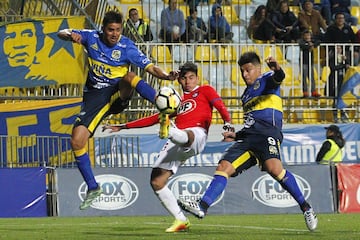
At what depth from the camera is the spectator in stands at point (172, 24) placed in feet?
92.8

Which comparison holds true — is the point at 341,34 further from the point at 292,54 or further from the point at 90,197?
the point at 90,197

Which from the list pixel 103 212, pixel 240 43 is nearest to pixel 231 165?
pixel 103 212

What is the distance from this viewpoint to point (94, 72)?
15406 mm

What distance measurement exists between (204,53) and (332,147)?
458 cm

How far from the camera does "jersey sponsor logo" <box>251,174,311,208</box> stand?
73.9 feet

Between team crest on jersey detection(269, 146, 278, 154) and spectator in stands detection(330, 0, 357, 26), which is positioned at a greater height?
spectator in stands detection(330, 0, 357, 26)

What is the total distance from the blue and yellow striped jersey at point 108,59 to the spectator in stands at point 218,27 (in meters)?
13.5

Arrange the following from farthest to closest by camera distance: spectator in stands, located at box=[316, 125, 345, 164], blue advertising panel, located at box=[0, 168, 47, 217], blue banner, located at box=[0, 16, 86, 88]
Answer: spectator in stands, located at box=[316, 125, 345, 164] < blue banner, located at box=[0, 16, 86, 88] < blue advertising panel, located at box=[0, 168, 47, 217]

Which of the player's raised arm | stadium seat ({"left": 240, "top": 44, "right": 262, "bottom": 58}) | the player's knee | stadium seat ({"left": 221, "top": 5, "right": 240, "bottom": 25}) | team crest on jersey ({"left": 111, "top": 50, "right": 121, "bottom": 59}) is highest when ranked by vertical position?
stadium seat ({"left": 221, "top": 5, "right": 240, "bottom": 25})

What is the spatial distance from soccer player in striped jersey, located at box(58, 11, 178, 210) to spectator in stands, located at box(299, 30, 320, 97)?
12.8m

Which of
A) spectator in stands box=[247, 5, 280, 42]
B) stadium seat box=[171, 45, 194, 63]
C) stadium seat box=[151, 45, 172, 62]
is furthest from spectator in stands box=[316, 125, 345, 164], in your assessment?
stadium seat box=[151, 45, 172, 62]

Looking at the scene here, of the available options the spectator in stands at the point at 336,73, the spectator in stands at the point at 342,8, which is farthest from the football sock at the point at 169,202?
the spectator in stands at the point at 342,8

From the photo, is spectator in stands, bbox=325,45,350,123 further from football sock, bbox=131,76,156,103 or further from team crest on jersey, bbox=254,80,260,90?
football sock, bbox=131,76,156,103

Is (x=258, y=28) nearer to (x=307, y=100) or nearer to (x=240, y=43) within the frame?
(x=240, y=43)
